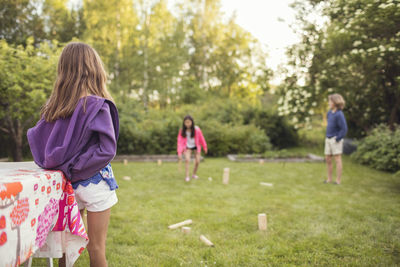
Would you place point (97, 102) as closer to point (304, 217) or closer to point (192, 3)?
point (304, 217)

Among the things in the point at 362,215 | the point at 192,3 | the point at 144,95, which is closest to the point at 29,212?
the point at 362,215

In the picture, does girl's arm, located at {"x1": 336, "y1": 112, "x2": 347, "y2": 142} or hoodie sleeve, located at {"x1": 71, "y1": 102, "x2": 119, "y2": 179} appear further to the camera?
girl's arm, located at {"x1": 336, "y1": 112, "x2": 347, "y2": 142}

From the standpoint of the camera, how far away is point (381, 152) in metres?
9.30

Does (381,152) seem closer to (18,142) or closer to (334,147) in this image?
(334,147)

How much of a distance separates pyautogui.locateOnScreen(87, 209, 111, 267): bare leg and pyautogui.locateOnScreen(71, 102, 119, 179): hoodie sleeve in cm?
29

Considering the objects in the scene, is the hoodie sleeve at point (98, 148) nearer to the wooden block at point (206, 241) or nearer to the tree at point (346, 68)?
the wooden block at point (206, 241)

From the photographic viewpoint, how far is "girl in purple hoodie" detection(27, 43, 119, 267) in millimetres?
1936

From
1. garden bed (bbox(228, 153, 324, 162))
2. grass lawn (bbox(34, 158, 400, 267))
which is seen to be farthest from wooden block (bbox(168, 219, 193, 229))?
garden bed (bbox(228, 153, 324, 162))

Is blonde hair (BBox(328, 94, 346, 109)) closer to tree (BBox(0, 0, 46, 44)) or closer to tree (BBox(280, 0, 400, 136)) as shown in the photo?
tree (BBox(280, 0, 400, 136))

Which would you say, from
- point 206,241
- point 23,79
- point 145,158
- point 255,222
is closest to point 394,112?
point 255,222

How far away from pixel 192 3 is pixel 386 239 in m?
24.9

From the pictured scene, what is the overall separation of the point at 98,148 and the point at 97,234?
1.98ft

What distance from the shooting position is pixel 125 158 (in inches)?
476

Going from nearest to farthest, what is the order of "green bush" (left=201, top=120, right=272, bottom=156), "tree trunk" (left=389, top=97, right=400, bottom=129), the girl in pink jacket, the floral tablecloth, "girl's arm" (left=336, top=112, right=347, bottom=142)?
1. the floral tablecloth
2. "girl's arm" (left=336, top=112, right=347, bottom=142)
3. the girl in pink jacket
4. "tree trunk" (left=389, top=97, right=400, bottom=129)
5. "green bush" (left=201, top=120, right=272, bottom=156)
